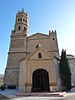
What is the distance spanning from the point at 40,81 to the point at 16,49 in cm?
1481

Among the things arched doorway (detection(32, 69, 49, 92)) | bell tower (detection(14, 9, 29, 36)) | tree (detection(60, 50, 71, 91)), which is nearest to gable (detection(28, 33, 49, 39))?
bell tower (detection(14, 9, 29, 36))

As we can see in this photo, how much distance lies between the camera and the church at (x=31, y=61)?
1814 cm

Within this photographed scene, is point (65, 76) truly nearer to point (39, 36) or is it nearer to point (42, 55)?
point (42, 55)

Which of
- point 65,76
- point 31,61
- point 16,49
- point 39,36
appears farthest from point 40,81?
point 39,36

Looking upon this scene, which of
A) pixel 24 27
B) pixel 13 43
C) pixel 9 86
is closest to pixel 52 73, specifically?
pixel 9 86

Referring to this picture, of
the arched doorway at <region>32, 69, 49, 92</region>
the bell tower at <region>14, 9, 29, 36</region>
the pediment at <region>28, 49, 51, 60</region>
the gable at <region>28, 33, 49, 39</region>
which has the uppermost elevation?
the bell tower at <region>14, 9, 29, 36</region>

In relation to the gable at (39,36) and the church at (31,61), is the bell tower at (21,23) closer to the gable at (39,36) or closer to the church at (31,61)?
the church at (31,61)

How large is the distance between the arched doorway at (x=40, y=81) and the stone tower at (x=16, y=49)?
32.3 feet

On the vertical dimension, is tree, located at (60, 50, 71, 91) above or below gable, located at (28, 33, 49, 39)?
below

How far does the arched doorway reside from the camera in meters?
18.2

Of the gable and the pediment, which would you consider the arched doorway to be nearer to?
the pediment

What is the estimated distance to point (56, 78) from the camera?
18.0 m

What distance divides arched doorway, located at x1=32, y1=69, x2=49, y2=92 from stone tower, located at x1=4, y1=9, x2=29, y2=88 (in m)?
9.85

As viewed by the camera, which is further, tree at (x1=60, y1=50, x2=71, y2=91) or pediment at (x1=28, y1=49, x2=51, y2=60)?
tree at (x1=60, y1=50, x2=71, y2=91)
